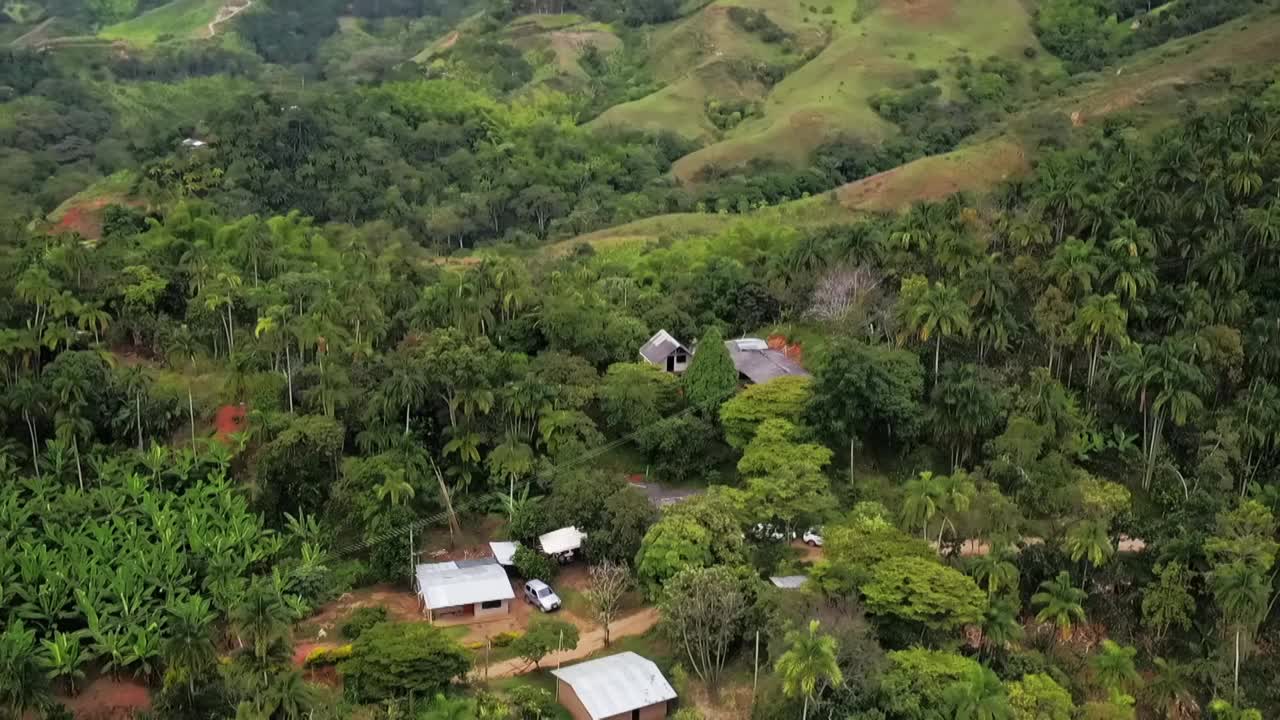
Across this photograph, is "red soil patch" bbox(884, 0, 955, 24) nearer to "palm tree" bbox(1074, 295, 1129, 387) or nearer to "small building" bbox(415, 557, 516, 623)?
"palm tree" bbox(1074, 295, 1129, 387)

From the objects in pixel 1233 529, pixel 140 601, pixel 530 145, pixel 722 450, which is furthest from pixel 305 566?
pixel 530 145

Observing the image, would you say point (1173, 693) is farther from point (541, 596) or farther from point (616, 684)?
point (541, 596)

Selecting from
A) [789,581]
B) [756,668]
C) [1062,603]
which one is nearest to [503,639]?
[756,668]

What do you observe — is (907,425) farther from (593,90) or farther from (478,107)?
(593,90)

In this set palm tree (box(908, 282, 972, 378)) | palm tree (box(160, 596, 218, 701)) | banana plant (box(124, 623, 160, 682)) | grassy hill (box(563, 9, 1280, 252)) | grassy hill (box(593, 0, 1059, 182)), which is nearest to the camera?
palm tree (box(160, 596, 218, 701))

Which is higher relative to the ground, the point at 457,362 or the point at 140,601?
the point at 457,362

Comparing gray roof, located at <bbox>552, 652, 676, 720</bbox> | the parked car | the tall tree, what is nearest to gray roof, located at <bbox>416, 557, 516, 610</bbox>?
the parked car
